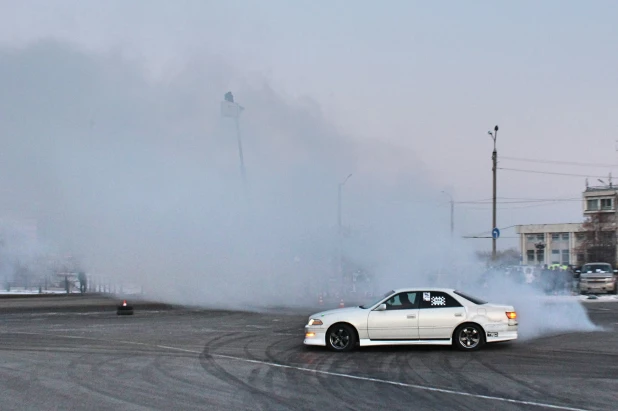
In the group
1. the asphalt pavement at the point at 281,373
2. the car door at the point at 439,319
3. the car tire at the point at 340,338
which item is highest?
the car door at the point at 439,319

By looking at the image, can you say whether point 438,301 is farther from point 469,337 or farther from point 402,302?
point 469,337

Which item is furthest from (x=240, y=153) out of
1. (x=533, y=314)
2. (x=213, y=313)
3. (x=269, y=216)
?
(x=533, y=314)

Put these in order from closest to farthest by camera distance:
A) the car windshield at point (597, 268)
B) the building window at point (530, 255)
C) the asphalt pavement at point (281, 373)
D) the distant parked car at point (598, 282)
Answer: the asphalt pavement at point (281, 373) → the distant parked car at point (598, 282) → the car windshield at point (597, 268) → the building window at point (530, 255)

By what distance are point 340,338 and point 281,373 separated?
112 inches

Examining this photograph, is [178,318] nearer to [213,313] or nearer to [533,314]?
[213,313]

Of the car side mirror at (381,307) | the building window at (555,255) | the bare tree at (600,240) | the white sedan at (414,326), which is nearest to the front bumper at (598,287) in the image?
the white sedan at (414,326)

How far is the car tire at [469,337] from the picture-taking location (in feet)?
43.6

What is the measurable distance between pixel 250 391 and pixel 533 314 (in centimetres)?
1114

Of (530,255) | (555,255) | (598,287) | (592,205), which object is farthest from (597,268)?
(555,255)

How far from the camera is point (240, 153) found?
95.3ft

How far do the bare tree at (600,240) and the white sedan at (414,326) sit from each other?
218 feet

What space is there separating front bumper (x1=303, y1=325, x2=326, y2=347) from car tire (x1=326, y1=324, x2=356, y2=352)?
0.08 metres

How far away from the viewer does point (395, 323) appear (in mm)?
13312

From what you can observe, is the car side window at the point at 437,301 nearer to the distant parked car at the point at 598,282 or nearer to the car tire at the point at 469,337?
the car tire at the point at 469,337
